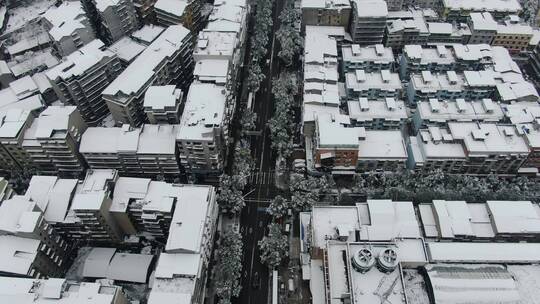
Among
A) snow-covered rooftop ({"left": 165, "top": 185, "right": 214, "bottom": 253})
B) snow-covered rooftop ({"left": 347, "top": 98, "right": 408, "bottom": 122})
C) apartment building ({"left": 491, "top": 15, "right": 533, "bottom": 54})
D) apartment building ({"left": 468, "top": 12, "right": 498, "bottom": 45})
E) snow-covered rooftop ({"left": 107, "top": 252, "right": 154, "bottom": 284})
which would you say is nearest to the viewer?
snow-covered rooftop ({"left": 165, "top": 185, "right": 214, "bottom": 253})

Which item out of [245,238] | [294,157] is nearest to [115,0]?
[294,157]

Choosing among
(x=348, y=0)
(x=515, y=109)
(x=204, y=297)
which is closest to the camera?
(x=204, y=297)

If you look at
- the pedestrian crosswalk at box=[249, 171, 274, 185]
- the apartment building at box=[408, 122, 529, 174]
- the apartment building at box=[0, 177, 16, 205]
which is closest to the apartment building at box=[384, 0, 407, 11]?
the apartment building at box=[408, 122, 529, 174]

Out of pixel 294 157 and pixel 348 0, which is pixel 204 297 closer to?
pixel 294 157

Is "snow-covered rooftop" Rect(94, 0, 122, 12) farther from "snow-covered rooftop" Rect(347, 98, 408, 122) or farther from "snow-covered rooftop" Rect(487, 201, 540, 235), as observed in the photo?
"snow-covered rooftop" Rect(487, 201, 540, 235)

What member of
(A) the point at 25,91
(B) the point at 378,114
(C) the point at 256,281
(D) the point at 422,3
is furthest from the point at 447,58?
(A) the point at 25,91

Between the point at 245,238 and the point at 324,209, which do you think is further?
the point at 245,238
